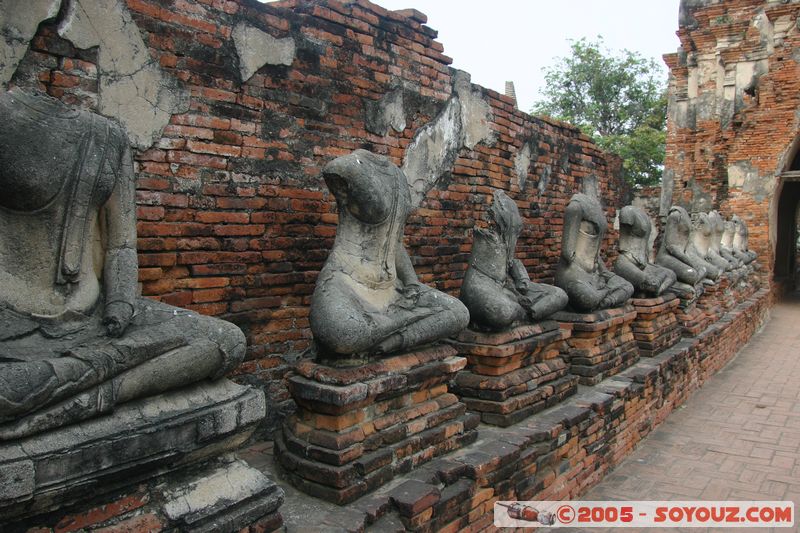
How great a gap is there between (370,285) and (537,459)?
1441 mm

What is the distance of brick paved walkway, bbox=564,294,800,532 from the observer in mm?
4430

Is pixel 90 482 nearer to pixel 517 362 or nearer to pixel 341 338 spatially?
pixel 341 338

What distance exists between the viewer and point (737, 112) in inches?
561

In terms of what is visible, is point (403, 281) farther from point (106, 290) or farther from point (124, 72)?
point (124, 72)

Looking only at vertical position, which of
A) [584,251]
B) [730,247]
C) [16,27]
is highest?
[16,27]

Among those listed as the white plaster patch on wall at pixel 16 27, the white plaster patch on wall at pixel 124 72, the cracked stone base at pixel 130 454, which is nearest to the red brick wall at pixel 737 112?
the white plaster patch on wall at pixel 124 72

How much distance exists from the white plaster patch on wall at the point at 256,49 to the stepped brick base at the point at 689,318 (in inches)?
207

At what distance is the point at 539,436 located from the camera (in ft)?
12.6

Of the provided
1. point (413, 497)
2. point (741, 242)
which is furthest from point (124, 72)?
point (741, 242)

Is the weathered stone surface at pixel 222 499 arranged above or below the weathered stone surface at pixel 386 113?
below

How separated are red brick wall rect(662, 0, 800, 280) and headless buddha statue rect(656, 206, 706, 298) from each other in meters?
6.34

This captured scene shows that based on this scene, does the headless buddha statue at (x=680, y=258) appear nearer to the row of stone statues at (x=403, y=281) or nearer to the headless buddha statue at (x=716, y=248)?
Answer: the headless buddha statue at (x=716, y=248)

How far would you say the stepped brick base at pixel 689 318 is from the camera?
7.28 metres

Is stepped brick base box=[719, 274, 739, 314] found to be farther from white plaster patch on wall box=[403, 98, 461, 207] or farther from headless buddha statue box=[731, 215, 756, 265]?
white plaster patch on wall box=[403, 98, 461, 207]
